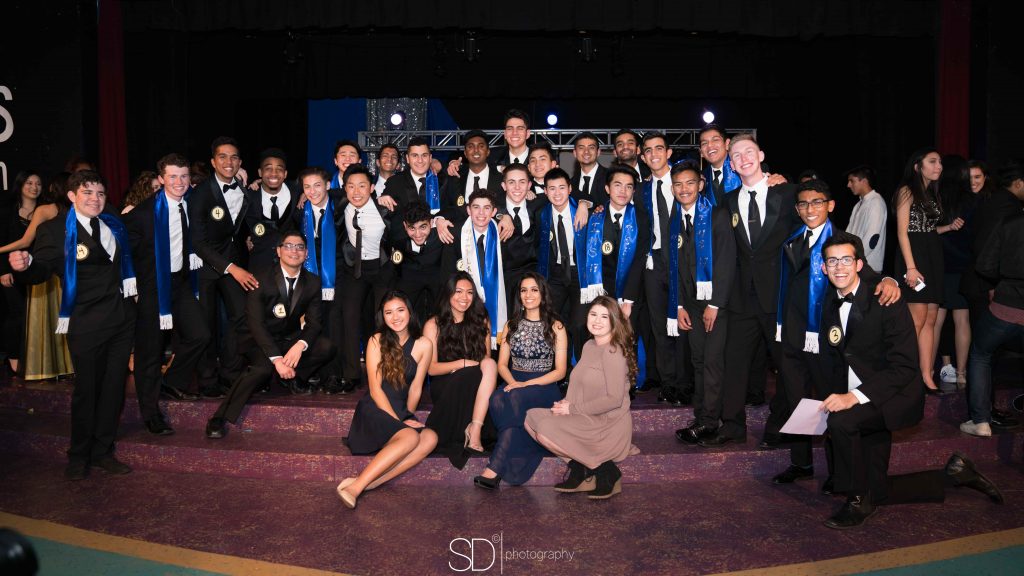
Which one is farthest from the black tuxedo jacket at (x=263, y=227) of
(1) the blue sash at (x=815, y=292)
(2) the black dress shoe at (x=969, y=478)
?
(2) the black dress shoe at (x=969, y=478)

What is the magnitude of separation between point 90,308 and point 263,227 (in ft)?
4.45

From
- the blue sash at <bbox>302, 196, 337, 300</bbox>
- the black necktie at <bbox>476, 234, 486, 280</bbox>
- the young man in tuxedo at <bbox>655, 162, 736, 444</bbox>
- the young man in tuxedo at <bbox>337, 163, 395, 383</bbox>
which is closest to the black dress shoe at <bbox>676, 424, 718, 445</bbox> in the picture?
the young man in tuxedo at <bbox>655, 162, 736, 444</bbox>

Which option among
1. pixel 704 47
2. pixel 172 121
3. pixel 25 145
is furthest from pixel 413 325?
pixel 704 47

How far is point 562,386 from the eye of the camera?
17.0 ft

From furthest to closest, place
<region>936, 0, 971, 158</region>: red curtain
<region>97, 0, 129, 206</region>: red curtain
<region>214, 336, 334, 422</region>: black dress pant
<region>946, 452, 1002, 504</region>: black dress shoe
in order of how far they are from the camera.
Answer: <region>97, 0, 129, 206</region>: red curtain
<region>936, 0, 971, 158</region>: red curtain
<region>214, 336, 334, 422</region>: black dress pant
<region>946, 452, 1002, 504</region>: black dress shoe

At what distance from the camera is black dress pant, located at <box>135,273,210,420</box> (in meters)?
4.81

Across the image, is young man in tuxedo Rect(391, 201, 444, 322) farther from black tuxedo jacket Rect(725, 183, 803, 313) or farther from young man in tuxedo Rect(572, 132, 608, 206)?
black tuxedo jacket Rect(725, 183, 803, 313)

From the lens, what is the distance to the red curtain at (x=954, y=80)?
26.2 feet

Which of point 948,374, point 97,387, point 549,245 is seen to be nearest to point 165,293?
point 97,387

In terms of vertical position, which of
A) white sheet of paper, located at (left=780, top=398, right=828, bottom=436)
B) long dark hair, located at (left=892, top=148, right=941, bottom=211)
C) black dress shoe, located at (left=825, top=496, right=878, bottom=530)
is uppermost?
long dark hair, located at (left=892, top=148, right=941, bottom=211)

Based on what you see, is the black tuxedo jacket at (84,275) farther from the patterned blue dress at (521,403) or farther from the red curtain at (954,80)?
the red curtain at (954,80)

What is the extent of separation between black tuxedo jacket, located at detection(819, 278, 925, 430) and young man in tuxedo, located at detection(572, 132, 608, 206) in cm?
206

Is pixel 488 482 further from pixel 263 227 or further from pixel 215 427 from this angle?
pixel 263 227

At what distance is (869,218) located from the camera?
5660 mm
